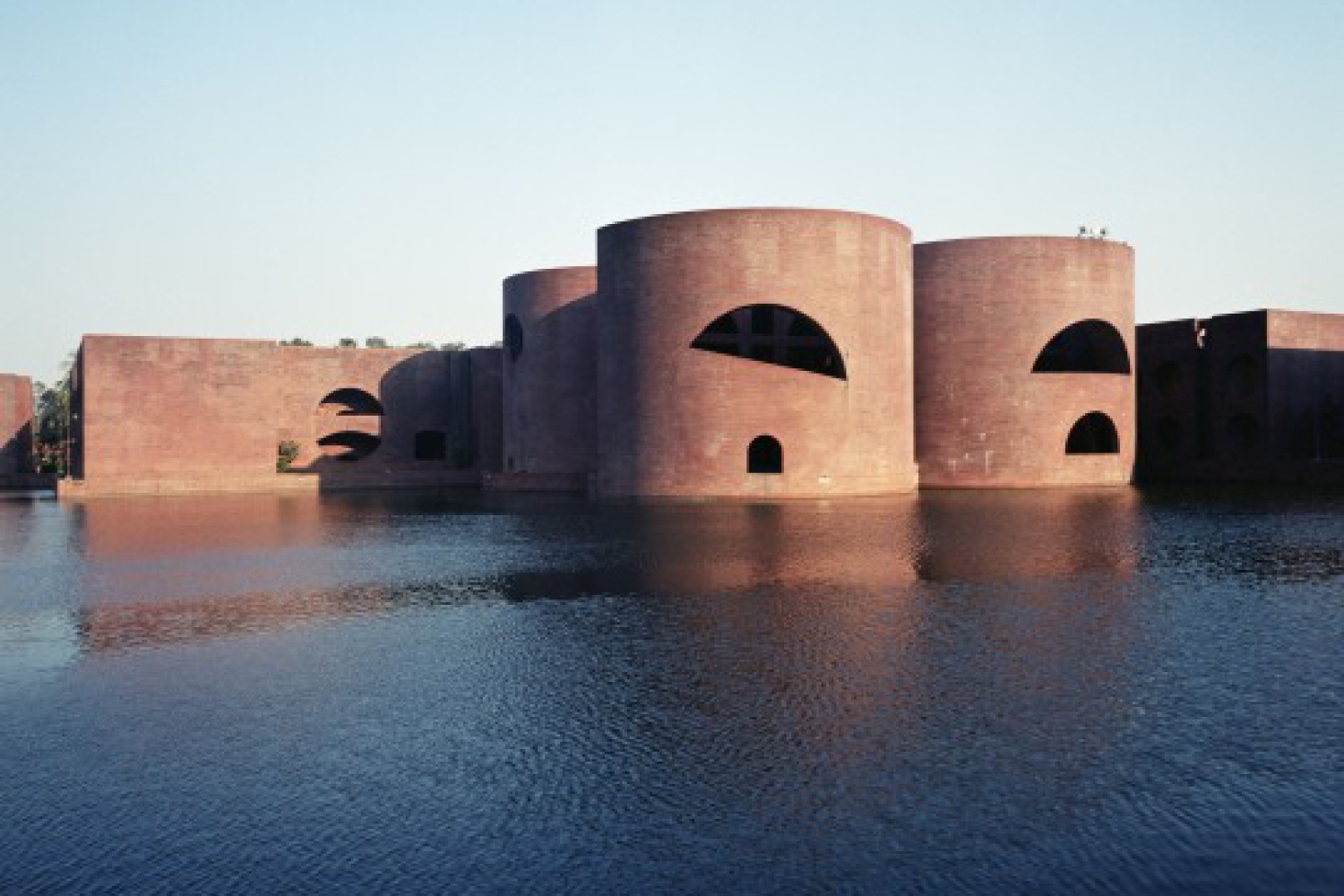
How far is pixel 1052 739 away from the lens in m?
7.01

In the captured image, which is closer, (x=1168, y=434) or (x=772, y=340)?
(x=772, y=340)

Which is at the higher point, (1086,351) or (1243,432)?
(1086,351)

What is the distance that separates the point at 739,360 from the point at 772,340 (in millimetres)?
4368

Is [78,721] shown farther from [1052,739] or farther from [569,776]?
[1052,739]

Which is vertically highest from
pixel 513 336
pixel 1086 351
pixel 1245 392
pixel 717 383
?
pixel 513 336

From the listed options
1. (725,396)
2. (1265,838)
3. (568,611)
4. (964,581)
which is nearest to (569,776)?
(1265,838)

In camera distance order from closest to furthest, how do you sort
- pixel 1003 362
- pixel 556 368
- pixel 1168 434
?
pixel 1003 362 < pixel 556 368 < pixel 1168 434

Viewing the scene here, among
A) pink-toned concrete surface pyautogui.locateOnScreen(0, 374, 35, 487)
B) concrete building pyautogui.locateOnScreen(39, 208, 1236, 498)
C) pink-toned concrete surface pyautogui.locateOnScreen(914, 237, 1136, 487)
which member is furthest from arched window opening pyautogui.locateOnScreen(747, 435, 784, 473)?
pink-toned concrete surface pyautogui.locateOnScreen(0, 374, 35, 487)

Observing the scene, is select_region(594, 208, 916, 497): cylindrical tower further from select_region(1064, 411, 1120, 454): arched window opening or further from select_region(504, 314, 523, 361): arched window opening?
select_region(1064, 411, 1120, 454): arched window opening

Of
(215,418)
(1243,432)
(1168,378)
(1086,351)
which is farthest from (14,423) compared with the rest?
(1243,432)

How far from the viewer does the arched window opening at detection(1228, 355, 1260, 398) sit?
1645 inches

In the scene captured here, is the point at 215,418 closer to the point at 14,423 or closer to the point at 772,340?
the point at 14,423

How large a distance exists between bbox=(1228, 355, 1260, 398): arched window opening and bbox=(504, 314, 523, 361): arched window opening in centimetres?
2678

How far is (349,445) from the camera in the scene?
160ft
